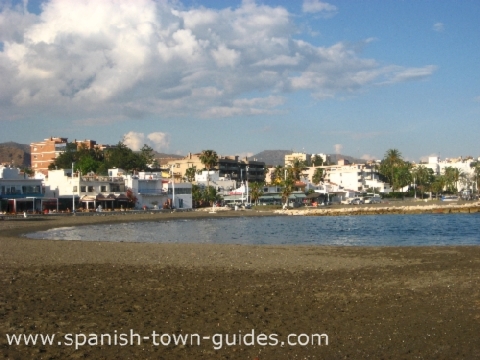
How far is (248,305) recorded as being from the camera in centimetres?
1258

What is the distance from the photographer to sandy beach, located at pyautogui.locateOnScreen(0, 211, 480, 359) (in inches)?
359

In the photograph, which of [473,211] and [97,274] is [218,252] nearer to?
[97,274]

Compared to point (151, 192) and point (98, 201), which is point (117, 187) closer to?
point (98, 201)

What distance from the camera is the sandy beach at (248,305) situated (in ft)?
29.9

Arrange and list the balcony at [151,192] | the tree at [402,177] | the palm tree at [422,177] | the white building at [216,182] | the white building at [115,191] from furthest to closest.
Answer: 1. the palm tree at [422,177]
2. the tree at [402,177]
3. the white building at [216,182]
4. the balcony at [151,192]
5. the white building at [115,191]

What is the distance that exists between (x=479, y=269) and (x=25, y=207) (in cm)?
7451

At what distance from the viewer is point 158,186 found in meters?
99.1

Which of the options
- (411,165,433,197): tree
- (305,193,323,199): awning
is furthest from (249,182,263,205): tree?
(411,165,433,197): tree

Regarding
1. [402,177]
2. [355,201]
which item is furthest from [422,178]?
[355,201]

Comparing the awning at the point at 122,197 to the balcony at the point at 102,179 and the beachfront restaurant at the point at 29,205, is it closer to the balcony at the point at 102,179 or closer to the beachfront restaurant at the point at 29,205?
the balcony at the point at 102,179

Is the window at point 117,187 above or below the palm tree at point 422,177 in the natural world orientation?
below

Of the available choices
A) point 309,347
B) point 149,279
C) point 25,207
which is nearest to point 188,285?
point 149,279

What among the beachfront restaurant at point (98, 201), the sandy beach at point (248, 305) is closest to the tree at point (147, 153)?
the beachfront restaurant at point (98, 201)

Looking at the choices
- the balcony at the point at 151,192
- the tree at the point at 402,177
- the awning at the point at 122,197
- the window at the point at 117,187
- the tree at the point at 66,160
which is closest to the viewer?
the awning at the point at 122,197
